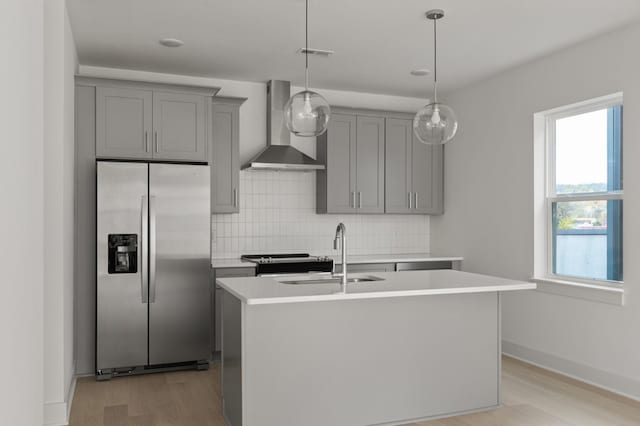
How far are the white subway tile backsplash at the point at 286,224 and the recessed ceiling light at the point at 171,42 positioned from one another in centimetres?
160

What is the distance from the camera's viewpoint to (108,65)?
498cm

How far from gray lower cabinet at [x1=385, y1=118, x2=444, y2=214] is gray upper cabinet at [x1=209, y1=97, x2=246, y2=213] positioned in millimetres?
1694

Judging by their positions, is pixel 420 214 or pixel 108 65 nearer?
pixel 108 65

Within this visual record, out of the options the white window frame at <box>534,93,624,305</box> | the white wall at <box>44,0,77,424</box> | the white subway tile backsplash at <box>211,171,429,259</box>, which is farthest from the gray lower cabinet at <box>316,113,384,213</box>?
the white wall at <box>44,0,77,424</box>

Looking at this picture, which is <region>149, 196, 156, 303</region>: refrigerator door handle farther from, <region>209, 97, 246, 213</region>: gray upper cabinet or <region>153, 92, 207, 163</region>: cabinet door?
<region>209, 97, 246, 213</region>: gray upper cabinet

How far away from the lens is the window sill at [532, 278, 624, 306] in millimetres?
4055

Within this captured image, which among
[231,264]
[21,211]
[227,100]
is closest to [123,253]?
[231,264]

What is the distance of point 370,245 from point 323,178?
3.34 ft

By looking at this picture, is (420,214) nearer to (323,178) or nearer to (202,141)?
(323,178)

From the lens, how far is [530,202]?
488cm

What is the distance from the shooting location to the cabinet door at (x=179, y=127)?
466cm

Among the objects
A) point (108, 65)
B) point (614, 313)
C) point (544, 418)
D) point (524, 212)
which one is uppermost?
point (108, 65)

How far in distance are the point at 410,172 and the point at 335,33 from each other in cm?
228

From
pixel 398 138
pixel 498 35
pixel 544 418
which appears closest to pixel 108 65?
pixel 398 138
